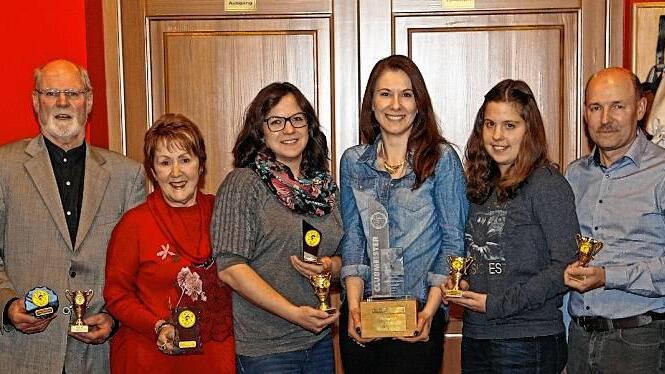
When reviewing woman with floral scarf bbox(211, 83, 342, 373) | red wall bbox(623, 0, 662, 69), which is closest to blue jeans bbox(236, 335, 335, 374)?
woman with floral scarf bbox(211, 83, 342, 373)

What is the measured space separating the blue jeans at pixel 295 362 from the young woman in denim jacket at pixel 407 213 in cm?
7

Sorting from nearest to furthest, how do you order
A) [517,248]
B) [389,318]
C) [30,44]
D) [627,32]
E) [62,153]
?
[389,318] → [517,248] → [62,153] → [30,44] → [627,32]

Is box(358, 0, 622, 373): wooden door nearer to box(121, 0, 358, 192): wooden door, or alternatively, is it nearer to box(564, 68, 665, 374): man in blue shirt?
box(121, 0, 358, 192): wooden door

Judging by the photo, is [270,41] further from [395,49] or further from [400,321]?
[400,321]

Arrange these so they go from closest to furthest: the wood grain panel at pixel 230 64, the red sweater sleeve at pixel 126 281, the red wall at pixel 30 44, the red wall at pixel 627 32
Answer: the red sweater sleeve at pixel 126 281
the red wall at pixel 30 44
the red wall at pixel 627 32
the wood grain panel at pixel 230 64

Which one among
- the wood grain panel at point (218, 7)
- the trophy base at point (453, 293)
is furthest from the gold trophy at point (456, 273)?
the wood grain panel at point (218, 7)

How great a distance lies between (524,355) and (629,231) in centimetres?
62

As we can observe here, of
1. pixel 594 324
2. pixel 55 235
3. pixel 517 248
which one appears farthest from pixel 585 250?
pixel 55 235

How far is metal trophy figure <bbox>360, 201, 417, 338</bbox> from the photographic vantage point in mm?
2916

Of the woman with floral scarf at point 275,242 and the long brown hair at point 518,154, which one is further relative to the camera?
the long brown hair at point 518,154

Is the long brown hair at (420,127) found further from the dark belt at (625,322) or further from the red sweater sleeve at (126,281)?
the red sweater sleeve at (126,281)

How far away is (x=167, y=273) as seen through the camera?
306 cm

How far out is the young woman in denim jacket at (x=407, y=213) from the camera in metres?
3.01

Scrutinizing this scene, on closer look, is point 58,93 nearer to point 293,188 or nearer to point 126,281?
point 126,281
